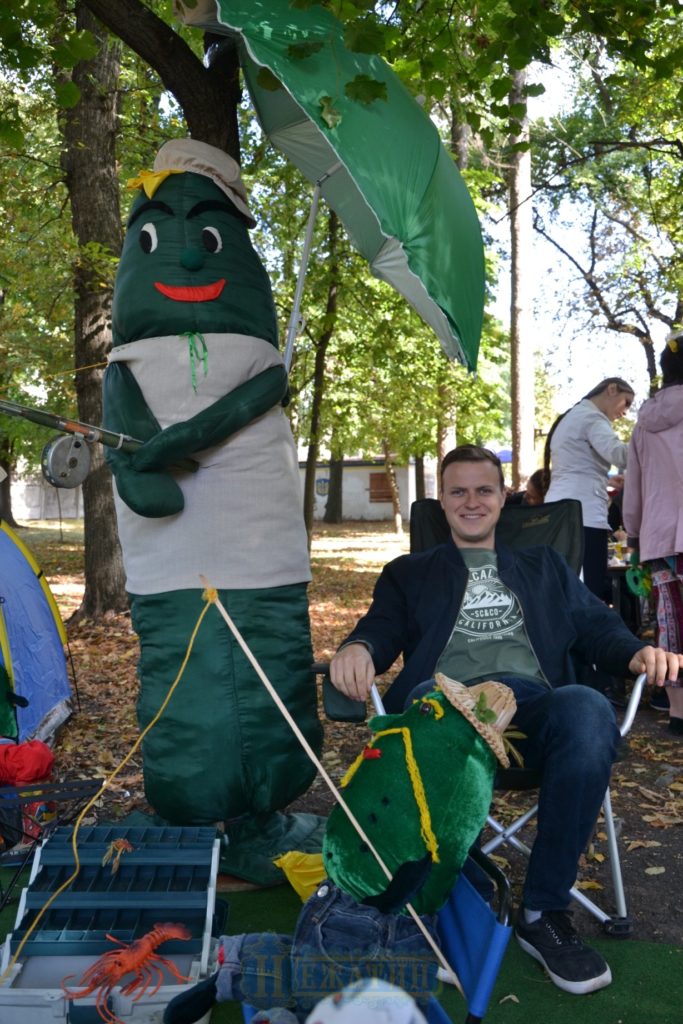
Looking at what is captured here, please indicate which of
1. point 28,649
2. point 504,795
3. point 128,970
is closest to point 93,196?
point 28,649

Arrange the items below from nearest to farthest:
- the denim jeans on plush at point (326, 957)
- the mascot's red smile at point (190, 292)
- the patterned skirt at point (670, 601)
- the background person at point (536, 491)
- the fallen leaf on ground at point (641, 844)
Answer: the denim jeans on plush at point (326, 957), the mascot's red smile at point (190, 292), the fallen leaf on ground at point (641, 844), the patterned skirt at point (670, 601), the background person at point (536, 491)

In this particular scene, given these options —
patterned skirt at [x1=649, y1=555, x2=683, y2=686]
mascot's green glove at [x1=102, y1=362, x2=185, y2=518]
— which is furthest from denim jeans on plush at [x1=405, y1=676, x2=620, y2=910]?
patterned skirt at [x1=649, y1=555, x2=683, y2=686]

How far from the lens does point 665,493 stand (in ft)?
14.6

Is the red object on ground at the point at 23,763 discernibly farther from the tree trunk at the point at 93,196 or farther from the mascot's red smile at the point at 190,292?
the tree trunk at the point at 93,196

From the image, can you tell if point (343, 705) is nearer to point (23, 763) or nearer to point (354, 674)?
point (354, 674)

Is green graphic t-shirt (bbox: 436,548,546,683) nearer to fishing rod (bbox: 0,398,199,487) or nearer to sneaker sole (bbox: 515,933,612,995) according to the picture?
sneaker sole (bbox: 515,933,612,995)

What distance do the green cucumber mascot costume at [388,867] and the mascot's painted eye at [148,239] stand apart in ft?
6.54

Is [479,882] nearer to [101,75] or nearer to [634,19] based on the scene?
[634,19]

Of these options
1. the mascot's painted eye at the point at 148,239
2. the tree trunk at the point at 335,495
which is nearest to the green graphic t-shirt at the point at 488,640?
the mascot's painted eye at the point at 148,239

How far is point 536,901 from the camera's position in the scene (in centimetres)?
235

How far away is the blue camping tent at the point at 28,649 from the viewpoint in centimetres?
362

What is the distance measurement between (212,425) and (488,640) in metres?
1.14

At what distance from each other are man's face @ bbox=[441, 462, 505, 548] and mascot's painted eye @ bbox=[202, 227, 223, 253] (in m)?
1.16

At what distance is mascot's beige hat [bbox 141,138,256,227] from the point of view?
3.21 m
